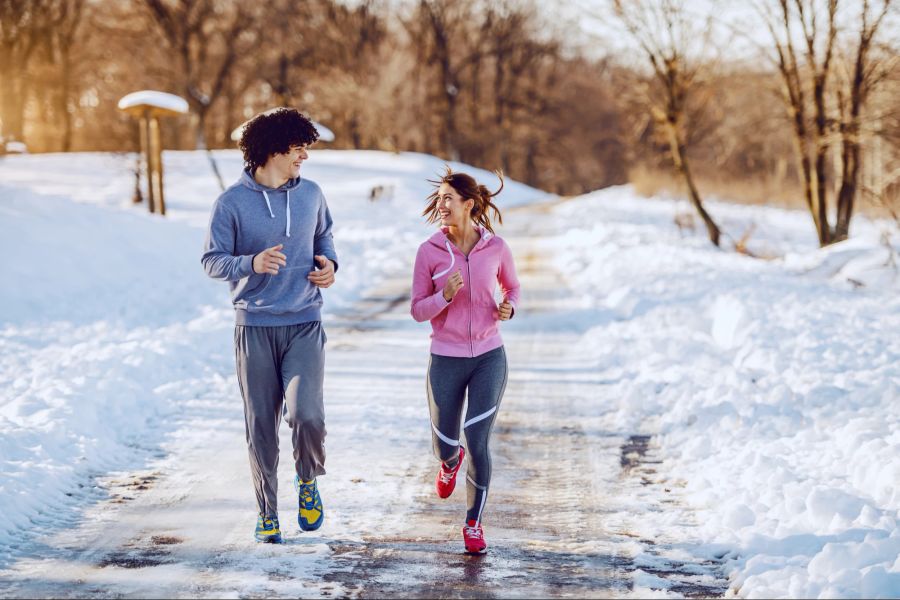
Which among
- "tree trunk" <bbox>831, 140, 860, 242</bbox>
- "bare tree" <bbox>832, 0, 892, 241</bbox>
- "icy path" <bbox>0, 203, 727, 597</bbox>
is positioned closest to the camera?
"icy path" <bbox>0, 203, 727, 597</bbox>

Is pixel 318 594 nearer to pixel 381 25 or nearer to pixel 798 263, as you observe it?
pixel 798 263

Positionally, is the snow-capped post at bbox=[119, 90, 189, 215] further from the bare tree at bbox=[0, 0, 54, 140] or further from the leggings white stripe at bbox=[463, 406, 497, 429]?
the bare tree at bbox=[0, 0, 54, 140]

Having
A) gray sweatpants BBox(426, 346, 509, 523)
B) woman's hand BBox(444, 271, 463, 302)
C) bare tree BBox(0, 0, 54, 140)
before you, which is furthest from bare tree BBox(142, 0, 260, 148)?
woman's hand BBox(444, 271, 463, 302)

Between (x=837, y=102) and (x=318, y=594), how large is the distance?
1564 cm

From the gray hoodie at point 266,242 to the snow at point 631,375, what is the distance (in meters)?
1.15

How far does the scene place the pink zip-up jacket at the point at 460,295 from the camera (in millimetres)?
4379

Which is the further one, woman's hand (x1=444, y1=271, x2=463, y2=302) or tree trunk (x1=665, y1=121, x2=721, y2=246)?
tree trunk (x1=665, y1=121, x2=721, y2=246)

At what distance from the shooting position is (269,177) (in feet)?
14.1

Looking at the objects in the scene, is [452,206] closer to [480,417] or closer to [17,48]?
[480,417]

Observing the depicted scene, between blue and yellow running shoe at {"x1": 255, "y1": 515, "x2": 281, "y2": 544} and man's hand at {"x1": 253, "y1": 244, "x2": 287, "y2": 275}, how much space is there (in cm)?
123

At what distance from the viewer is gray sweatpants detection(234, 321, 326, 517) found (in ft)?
14.0

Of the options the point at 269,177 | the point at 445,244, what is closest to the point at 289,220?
the point at 269,177

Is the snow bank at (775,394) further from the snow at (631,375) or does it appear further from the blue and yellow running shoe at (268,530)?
the blue and yellow running shoe at (268,530)

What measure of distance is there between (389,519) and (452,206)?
1705 mm
